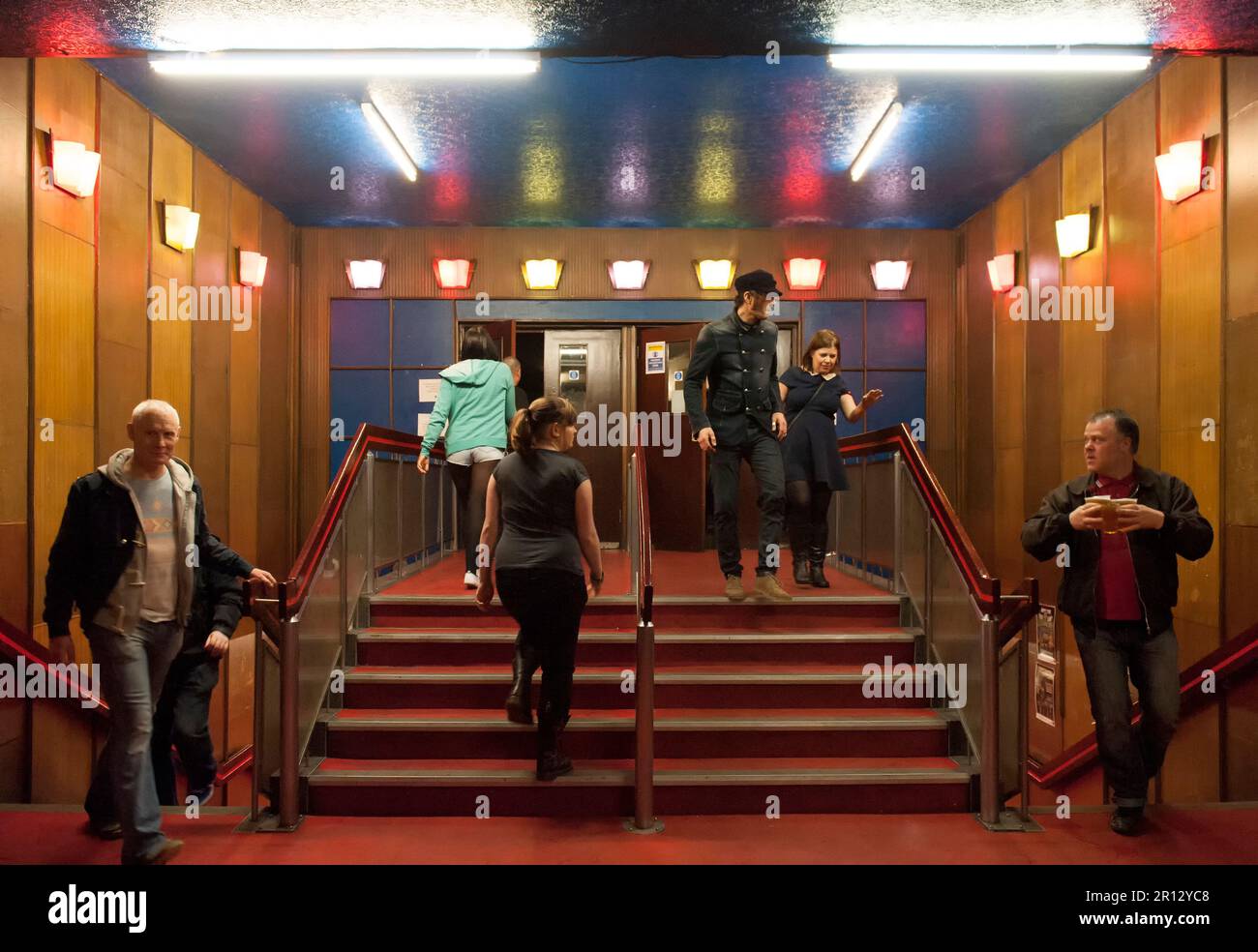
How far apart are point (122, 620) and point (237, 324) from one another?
5700mm

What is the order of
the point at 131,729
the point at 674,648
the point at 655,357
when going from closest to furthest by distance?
the point at 131,729
the point at 674,648
the point at 655,357

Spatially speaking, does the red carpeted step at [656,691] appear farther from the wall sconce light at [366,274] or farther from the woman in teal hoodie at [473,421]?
the wall sconce light at [366,274]

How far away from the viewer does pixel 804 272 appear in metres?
9.37

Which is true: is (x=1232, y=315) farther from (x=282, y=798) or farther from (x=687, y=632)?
(x=282, y=798)

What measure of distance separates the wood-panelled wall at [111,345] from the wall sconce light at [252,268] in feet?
0.28

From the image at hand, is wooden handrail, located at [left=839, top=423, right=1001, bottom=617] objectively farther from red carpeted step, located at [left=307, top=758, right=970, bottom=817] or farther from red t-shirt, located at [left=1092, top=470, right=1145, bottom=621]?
red carpeted step, located at [left=307, top=758, right=970, bottom=817]

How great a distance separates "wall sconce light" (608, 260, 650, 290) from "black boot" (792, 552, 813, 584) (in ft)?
15.1

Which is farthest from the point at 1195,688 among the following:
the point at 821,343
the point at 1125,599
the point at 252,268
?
the point at 252,268

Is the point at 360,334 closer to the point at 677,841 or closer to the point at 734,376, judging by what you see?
the point at 734,376

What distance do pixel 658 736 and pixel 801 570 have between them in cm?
185

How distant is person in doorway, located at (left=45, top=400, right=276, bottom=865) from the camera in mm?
3100

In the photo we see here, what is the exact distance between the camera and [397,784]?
3.92 m

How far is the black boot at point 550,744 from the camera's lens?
3805mm
